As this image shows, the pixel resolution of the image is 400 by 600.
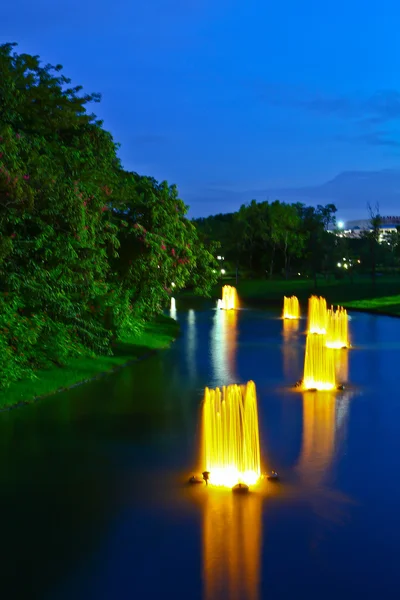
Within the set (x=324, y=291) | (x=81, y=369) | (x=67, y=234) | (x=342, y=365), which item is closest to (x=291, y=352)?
(x=342, y=365)

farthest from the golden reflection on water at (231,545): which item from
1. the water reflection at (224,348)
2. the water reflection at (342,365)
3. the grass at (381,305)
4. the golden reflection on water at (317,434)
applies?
the grass at (381,305)

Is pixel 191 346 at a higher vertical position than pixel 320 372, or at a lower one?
lower

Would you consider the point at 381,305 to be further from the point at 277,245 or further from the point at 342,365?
the point at 277,245

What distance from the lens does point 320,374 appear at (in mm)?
17828

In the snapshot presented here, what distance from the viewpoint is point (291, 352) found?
24953 mm

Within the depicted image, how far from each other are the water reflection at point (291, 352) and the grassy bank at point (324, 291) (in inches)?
563

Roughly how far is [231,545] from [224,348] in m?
18.1

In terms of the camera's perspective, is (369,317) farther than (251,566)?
Yes

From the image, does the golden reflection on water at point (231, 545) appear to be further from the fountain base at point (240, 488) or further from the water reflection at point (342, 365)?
the water reflection at point (342, 365)

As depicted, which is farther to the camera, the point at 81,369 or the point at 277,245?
the point at 277,245

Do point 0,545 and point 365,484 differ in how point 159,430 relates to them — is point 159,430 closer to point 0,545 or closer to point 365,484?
point 365,484

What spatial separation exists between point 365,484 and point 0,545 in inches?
198

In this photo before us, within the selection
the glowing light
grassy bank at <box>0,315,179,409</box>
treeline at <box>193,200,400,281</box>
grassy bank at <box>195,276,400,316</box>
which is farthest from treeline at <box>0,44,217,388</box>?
treeline at <box>193,200,400,281</box>

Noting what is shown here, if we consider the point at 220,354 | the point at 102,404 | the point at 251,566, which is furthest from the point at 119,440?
the point at 220,354
